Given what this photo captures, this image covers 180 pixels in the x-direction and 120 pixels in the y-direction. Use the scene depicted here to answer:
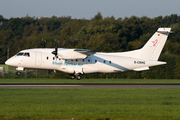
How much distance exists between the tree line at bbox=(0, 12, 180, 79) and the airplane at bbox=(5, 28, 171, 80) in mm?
11125

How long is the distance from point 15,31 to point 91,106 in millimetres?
96137

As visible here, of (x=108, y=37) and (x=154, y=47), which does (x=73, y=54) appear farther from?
(x=108, y=37)

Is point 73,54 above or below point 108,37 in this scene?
below

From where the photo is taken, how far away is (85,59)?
31.4m

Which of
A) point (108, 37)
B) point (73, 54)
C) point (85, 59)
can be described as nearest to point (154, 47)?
point (85, 59)

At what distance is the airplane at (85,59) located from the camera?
30156 millimetres

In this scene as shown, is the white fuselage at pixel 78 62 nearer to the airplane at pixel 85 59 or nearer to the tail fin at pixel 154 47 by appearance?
the airplane at pixel 85 59

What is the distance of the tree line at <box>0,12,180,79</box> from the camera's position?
44.4m

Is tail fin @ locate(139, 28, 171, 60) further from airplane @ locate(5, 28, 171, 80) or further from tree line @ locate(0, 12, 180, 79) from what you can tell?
tree line @ locate(0, 12, 180, 79)

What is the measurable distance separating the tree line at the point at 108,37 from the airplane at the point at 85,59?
1112 centimetres

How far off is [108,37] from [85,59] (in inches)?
1339

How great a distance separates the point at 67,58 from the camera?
99.0 feet

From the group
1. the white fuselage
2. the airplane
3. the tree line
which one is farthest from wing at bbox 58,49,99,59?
the tree line

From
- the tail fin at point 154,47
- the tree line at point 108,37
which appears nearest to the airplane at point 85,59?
the tail fin at point 154,47
